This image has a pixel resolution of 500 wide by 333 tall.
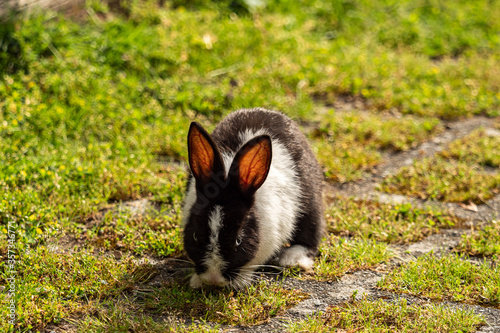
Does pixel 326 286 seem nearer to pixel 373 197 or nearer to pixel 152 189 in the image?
pixel 373 197

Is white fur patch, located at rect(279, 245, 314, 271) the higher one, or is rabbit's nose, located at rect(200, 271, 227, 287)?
rabbit's nose, located at rect(200, 271, 227, 287)

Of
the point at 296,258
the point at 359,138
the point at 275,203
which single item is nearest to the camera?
the point at 275,203

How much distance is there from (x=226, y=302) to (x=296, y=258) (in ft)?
2.33

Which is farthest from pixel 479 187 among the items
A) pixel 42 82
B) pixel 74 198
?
pixel 42 82

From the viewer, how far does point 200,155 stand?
3846 millimetres

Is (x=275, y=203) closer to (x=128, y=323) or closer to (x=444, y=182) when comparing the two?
(x=128, y=323)

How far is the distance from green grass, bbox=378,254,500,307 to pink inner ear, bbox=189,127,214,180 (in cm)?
133

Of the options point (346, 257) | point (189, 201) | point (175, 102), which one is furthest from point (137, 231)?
point (175, 102)

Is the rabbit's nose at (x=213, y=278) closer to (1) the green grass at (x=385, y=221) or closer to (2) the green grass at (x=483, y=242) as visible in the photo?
(1) the green grass at (x=385, y=221)

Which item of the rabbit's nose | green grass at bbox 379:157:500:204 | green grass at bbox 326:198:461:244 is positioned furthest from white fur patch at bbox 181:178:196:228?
green grass at bbox 379:157:500:204

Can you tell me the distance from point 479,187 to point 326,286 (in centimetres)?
192

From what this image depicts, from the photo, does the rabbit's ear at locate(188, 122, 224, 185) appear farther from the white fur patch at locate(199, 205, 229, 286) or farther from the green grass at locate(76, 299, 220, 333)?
the green grass at locate(76, 299, 220, 333)

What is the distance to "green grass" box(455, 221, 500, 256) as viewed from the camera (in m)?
4.39

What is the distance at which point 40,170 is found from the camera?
191 inches
